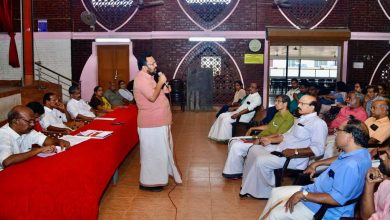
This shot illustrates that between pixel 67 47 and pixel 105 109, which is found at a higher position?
pixel 67 47

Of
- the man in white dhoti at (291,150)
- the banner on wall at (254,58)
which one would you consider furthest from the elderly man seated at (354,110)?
the banner on wall at (254,58)

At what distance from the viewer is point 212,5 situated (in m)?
12.6

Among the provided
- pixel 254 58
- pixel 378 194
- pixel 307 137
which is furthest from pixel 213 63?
pixel 378 194

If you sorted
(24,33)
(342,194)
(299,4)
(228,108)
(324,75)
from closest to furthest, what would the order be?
(342,194) → (228,108) → (24,33) → (299,4) → (324,75)

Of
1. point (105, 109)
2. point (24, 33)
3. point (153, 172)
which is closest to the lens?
point (153, 172)

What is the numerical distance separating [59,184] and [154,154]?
184cm

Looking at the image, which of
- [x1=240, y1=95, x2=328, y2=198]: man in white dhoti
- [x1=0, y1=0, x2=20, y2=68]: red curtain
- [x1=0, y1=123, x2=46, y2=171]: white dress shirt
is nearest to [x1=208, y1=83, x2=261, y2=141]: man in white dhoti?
[x1=240, y1=95, x2=328, y2=198]: man in white dhoti

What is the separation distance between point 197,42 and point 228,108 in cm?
435

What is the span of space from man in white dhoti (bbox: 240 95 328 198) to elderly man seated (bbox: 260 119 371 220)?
1.10 metres

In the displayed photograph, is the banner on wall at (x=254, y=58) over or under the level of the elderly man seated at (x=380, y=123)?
over

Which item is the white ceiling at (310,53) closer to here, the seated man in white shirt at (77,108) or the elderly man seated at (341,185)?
the seated man in white shirt at (77,108)

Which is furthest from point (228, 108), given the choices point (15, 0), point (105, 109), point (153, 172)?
point (15, 0)

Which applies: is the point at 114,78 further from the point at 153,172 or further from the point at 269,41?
the point at 153,172

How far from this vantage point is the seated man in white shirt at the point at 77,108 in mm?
6680
